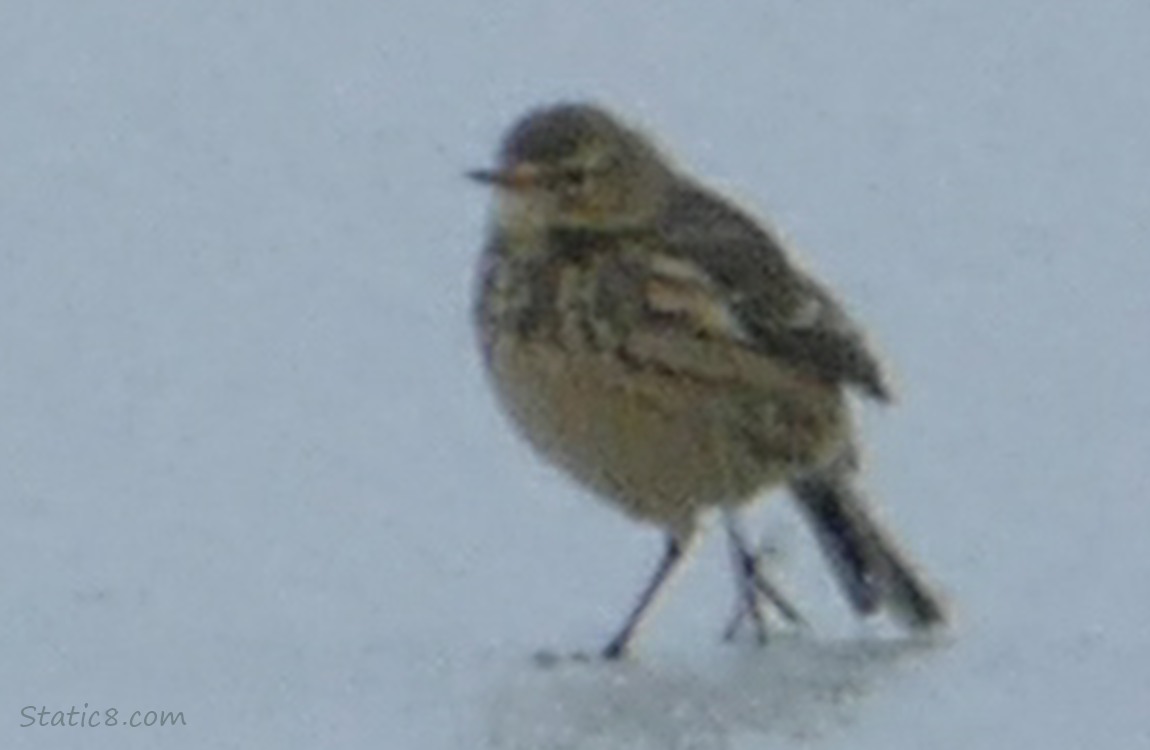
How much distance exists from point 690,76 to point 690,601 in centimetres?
659

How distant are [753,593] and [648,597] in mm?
210

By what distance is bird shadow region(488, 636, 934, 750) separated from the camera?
8422 millimetres

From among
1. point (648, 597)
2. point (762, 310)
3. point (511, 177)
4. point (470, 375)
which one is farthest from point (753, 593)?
point (470, 375)

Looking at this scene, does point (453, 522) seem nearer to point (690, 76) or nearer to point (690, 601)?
point (690, 601)

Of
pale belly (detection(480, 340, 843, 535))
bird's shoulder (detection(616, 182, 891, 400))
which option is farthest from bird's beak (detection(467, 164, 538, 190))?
pale belly (detection(480, 340, 843, 535))

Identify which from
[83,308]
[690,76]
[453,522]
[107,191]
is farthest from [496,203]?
[690,76]

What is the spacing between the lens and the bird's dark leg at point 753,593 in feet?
32.9

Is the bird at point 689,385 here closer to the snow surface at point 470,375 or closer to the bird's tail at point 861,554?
the bird's tail at point 861,554

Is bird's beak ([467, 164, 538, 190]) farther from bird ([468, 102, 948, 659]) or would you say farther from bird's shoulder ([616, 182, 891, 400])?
bird's shoulder ([616, 182, 891, 400])

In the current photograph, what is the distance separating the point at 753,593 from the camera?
1015 cm

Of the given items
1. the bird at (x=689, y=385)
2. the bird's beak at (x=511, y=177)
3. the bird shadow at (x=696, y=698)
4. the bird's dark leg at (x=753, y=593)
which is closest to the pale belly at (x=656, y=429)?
the bird at (x=689, y=385)

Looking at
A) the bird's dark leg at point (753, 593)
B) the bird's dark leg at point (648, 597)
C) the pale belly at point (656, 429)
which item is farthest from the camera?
the pale belly at point (656, 429)

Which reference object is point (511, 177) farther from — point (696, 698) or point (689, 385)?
point (696, 698)

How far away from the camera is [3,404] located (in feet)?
40.0
